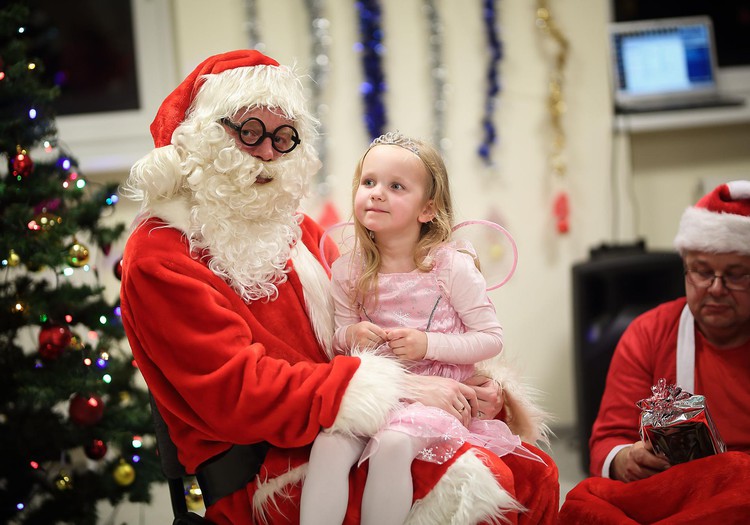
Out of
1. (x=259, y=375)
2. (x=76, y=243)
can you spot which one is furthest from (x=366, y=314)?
(x=76, y=243)

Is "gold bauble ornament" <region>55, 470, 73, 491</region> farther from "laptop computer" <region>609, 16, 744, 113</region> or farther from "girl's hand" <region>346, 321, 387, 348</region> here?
"laptop computer" <region>609, 16, 744, 113</region>

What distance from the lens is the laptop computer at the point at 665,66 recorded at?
166 inches

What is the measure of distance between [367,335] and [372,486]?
0.36m

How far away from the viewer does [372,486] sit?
1.71m

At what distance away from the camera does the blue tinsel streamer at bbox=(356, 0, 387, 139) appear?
12.8 ft

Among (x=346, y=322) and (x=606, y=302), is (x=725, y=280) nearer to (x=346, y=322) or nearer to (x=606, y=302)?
(x=346, y=322)

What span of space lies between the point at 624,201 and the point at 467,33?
46.9 inches

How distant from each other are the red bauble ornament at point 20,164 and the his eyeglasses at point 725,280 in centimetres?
212

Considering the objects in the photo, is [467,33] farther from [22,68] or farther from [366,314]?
[366,314]

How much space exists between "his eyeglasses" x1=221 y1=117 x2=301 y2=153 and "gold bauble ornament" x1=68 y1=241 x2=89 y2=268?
1.06 m

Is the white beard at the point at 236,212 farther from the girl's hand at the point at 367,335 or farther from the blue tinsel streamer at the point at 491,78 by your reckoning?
the blue tinsel streamer at the point at 491,78

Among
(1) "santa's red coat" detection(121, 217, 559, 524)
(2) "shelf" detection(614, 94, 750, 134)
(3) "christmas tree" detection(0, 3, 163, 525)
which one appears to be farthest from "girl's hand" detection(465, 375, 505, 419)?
(2) "shelf" detection(614, 94, 750, 134)

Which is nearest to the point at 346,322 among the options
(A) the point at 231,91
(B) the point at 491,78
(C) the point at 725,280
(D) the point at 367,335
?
(D) the point at 367,335

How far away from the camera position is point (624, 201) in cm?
421
